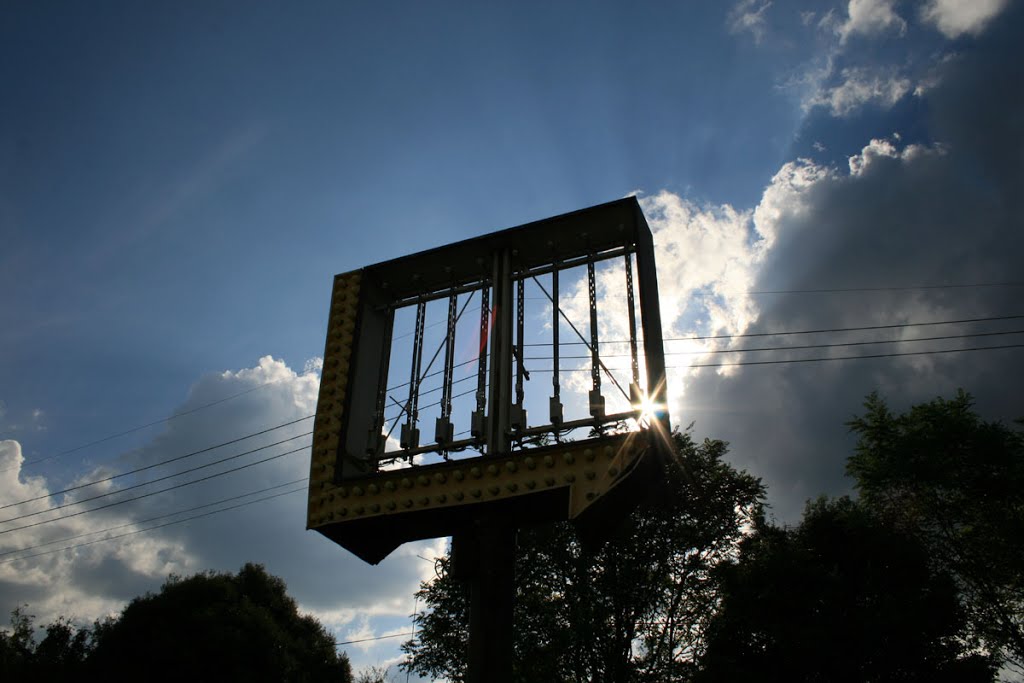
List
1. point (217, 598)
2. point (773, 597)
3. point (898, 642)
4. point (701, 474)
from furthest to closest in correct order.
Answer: point (217, 598) → point (701, 474) → point (773, 597) → point (898, 642)

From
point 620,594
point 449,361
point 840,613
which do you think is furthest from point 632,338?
point 840,613

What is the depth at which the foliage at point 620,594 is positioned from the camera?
24547mm

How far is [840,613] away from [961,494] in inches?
336

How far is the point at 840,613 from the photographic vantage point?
84.0 ft

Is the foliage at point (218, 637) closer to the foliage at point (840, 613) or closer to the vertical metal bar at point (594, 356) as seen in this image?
the foliage at point (840, 613)

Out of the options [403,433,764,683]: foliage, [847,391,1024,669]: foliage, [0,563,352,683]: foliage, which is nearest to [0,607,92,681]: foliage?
[0,563,352,683]: foliage

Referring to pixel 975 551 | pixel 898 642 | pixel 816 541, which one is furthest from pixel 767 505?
pixel 975 551

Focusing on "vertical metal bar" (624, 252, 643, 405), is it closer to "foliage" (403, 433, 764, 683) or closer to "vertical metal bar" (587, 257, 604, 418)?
"vertical metal bar" (587, 257, 604, 418)

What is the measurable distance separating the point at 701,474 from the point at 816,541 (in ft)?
19.0

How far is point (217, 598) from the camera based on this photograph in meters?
40.5

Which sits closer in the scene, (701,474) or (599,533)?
(599,533)

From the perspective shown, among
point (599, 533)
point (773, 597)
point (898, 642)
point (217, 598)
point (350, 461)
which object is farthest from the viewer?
point (217, 598)

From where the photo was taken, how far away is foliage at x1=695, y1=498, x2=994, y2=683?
79.3ft

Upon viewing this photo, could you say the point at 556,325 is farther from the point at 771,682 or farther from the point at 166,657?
the point at 166,657
